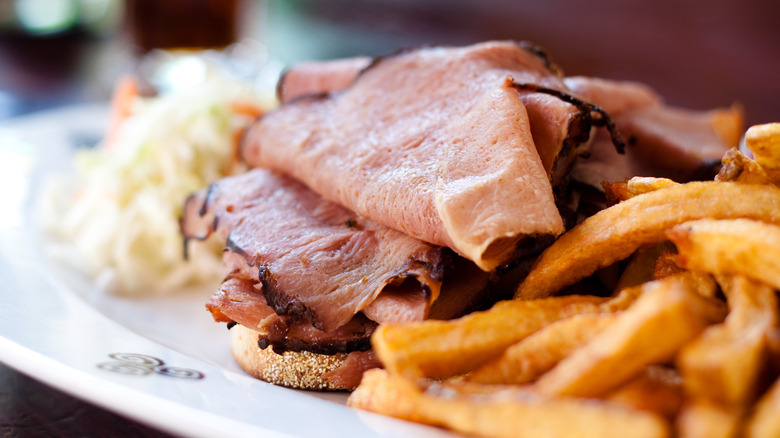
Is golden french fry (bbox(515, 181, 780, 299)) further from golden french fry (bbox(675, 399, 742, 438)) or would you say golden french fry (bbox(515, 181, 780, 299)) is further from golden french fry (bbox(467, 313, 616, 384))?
golden french fry (bbox(675, 399, 742, 438))

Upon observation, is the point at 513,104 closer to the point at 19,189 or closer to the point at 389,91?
the point at 389,91

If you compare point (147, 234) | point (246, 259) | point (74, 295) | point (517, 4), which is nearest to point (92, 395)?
point (246, 259)

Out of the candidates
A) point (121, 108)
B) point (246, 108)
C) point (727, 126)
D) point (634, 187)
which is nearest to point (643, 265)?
point (634, 187)

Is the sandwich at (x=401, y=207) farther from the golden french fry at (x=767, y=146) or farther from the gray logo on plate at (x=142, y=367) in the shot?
the golden french fry at (x=767, y=146)

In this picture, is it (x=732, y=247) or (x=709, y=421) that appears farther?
(x=732, y=247)

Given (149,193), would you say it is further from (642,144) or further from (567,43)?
(567,43)
